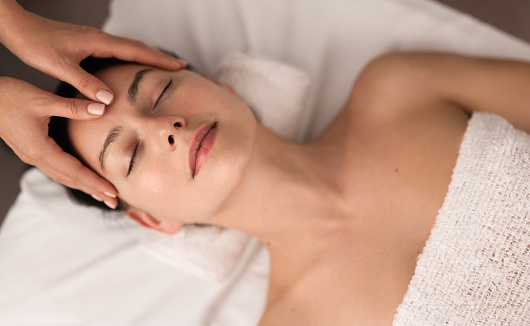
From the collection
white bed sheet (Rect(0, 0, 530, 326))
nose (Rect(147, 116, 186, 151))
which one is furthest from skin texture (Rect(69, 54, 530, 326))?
white bed sheet (Rect(0, 0, 530, 326))

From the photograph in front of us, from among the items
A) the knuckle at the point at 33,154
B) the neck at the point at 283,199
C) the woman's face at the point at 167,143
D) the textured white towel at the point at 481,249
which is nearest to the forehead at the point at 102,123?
the woman's face at the point at 167,143

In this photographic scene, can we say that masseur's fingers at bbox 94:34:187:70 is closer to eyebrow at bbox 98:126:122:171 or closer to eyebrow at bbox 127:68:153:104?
eyebrow at bbox 127:68:153:104

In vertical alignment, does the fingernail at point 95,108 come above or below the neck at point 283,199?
above

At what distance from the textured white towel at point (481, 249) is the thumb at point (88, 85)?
3.30ft

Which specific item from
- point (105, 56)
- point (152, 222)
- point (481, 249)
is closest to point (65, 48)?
point (105, 56)

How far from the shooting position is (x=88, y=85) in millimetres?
1135

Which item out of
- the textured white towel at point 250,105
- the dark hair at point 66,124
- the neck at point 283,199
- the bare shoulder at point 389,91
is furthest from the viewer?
the textured white towel at point 250,105

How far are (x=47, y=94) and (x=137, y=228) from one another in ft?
2.42

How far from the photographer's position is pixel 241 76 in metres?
1.73

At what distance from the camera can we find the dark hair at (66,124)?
1244 mm

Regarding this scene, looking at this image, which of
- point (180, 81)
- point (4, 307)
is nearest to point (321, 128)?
point (180, 81)

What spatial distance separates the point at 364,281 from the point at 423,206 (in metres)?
0.30

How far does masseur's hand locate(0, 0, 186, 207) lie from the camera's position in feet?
3.70

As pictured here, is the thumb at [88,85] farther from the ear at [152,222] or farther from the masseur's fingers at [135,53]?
the ear at [152,222]
